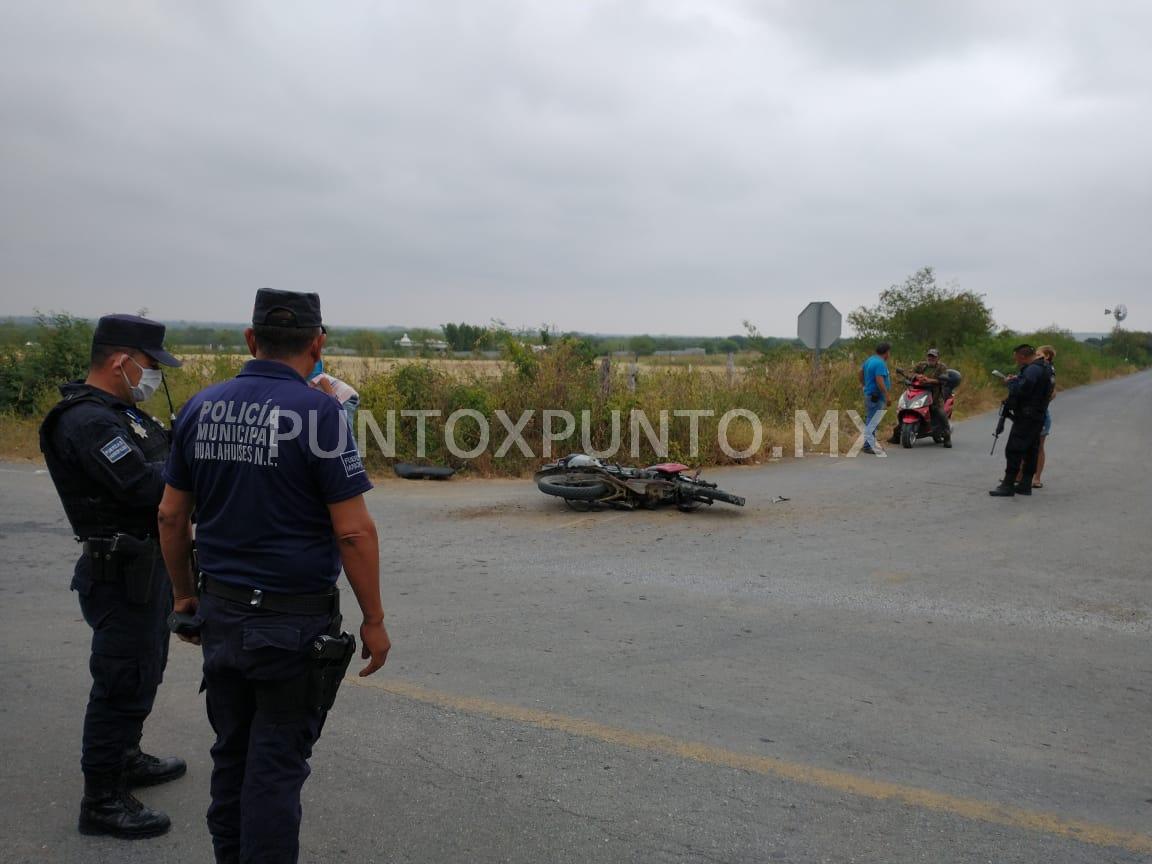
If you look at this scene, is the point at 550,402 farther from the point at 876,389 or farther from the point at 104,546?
the point at 104,546

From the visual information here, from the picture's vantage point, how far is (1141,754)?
4.21 meters

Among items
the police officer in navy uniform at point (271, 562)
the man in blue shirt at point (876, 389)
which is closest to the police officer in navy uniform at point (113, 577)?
the police officer in navy uniform at point (271, 562)

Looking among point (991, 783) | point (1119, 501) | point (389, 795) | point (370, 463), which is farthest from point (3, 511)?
point (1119, 501)

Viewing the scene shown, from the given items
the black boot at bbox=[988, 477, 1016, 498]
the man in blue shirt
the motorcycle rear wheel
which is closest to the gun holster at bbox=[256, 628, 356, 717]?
the motorcycle rear wheel

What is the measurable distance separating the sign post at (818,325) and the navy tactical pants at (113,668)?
15.4m

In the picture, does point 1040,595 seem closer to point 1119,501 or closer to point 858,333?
point 1119,501

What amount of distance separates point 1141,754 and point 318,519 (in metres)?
3.88

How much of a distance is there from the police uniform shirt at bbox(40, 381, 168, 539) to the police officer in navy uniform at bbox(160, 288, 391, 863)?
674mm

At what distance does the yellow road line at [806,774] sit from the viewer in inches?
137

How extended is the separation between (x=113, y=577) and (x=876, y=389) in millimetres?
13373

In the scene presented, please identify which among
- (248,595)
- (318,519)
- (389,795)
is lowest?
(389,795)

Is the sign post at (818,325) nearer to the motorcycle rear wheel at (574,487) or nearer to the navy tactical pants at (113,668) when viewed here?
the motorcycle rear wheel at (574,487)

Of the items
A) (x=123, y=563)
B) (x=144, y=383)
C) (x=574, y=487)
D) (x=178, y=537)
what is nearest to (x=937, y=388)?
(x=574, y=487)

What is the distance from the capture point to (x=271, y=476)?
273 cm
